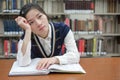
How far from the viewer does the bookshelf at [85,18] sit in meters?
3.28

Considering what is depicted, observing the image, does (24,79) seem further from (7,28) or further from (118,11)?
(118,11)

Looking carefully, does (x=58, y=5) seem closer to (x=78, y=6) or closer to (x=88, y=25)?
(x=78, y=6)

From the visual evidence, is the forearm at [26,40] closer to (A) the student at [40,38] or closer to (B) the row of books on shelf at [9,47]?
(A) the student at [40,38]

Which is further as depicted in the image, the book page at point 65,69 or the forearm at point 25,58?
the forearm at point 25,58

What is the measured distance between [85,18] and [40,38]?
1895 mm

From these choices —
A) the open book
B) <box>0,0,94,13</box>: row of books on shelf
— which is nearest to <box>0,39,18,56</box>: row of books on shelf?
<box>0,0,94,13</box>: row of books on shelf

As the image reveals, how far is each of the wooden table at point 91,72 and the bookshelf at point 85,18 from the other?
1.95 meters

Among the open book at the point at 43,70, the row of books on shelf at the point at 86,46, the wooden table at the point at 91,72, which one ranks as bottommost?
the row of books on shelf at the point at 86,46

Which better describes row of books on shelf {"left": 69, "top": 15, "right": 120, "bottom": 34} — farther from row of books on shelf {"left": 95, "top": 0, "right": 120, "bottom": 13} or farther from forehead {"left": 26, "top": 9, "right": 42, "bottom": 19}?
forehead {"left": 26, "top": 9, "right": 42, "bottom": 19}

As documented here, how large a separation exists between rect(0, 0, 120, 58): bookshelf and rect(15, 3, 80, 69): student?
174 centimetres

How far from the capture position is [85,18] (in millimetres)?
3354

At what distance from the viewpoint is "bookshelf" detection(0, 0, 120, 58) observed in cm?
328

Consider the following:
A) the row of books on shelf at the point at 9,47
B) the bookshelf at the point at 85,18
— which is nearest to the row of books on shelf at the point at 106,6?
the bookshelf at the point at 85,18

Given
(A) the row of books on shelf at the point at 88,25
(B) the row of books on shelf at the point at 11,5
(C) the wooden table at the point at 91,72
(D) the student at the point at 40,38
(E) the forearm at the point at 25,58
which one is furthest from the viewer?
(A) the row of books on shelf at the point at 88,25
